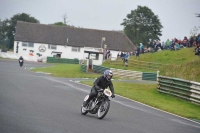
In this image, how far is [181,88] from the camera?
26266 millimetres

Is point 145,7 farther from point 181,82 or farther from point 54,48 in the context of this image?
point 181,82

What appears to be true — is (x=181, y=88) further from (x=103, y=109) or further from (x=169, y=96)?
(x=103, y=109)

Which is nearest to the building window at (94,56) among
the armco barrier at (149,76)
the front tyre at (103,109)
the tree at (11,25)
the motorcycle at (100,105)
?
the armco barrier at (149,76)

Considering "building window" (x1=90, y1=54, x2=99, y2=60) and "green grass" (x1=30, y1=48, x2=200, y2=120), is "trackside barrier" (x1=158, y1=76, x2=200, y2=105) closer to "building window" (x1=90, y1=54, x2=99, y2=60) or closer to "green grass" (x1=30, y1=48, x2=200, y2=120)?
"green grass" (x1=30, y1=48, x2=200, y2=120)

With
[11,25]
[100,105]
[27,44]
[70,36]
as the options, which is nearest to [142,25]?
[70,36]

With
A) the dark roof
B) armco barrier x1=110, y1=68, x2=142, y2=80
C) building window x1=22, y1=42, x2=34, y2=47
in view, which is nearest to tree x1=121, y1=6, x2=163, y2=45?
the dark roof

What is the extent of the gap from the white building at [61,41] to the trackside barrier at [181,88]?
67.0 metres

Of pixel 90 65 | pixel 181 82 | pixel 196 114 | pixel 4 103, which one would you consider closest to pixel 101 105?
pixel 4 103

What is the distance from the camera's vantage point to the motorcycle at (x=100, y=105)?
48.0 feet

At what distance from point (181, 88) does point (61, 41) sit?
73.7 meters

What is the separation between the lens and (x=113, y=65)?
53.0 m

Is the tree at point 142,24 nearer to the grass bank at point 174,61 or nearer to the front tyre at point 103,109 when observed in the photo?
the grass bank at point 174,61

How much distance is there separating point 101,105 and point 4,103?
3.61 metres

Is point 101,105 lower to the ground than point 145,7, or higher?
lower
